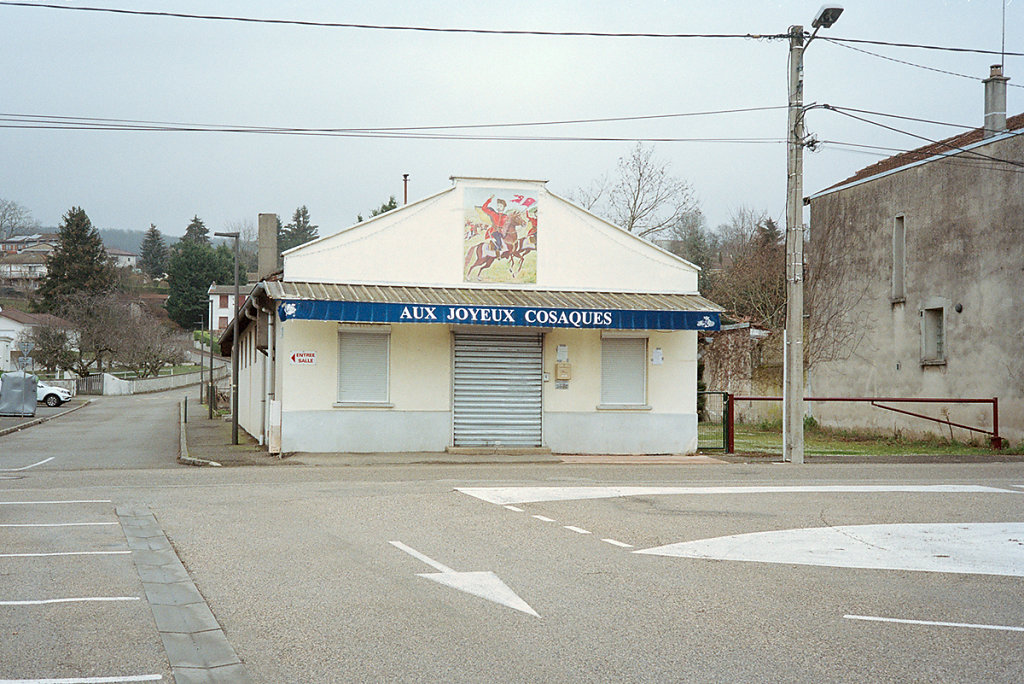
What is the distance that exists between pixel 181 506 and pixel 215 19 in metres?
11.4

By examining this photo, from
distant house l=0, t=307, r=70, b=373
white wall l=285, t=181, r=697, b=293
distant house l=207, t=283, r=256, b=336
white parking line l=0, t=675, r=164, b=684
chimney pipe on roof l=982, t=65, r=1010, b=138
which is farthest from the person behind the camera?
distant house l=207, t=283, r=256, b=336

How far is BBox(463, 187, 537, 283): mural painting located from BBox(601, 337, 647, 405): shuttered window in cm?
239

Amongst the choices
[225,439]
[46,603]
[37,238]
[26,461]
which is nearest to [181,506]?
[46,603]

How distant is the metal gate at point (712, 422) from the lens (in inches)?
920

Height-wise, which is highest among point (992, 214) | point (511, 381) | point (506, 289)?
point (992, 214)

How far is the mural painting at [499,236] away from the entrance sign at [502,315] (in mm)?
1736

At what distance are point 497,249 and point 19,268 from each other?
417ft

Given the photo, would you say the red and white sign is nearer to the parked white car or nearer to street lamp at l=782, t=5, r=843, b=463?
street lamp at l=782, t=5, r=843, b=463

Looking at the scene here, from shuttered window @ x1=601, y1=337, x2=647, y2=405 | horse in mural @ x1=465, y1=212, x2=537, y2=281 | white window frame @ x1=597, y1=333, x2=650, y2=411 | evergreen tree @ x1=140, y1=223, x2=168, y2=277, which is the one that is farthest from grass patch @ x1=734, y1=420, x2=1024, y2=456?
evergreen tree @ x1=140, y1=223, x2=168, y2=277

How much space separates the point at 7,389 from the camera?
151 ft

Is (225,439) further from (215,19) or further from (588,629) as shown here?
(588,629)

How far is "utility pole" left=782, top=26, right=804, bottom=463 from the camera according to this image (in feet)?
67.8

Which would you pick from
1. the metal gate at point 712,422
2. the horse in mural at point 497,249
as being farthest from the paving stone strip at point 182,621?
the metal gate at point 712,422

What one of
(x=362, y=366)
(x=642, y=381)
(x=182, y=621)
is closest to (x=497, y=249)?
(x=362, y=366)
